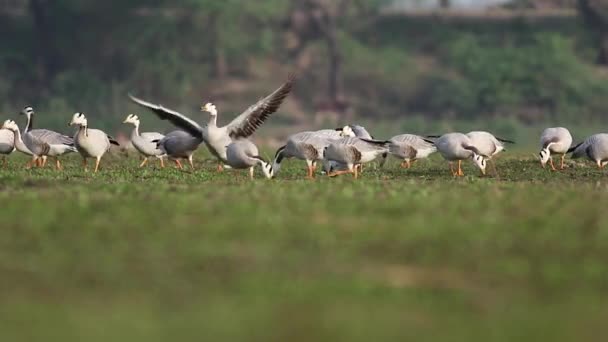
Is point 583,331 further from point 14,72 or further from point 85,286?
point 14,72

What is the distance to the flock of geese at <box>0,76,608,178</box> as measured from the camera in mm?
21594

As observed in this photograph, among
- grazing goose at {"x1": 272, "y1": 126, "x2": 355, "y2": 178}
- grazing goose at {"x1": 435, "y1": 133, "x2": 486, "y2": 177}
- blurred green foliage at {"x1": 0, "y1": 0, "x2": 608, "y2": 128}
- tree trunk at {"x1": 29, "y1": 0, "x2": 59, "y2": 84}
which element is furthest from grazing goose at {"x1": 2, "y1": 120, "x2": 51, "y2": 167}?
tree trunk at {"x1": 29, "y1": 0, "x2": 59, "y2": 84}

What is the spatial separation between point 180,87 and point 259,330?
50034 millimetres

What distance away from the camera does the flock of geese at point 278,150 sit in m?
21.6

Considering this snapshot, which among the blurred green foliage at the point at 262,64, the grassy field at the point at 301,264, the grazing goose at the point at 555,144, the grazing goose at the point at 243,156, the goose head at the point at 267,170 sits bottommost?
the grassy field at the point at 301,264

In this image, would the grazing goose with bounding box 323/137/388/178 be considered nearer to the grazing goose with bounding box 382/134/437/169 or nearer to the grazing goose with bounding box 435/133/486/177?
the grazing goose with bounding box 435/133/486/177

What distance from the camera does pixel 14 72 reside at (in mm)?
61281

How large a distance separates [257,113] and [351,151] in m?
2.12

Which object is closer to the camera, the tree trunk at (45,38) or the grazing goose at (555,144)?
the grazing goose at (555,144)

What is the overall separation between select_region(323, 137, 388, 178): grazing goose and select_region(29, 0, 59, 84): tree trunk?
41.2m

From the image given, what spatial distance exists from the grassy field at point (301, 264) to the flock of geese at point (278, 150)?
3.41 metres

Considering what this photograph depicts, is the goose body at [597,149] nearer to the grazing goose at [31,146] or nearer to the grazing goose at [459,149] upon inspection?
the grazing goose at [459,149]

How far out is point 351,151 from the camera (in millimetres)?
21391

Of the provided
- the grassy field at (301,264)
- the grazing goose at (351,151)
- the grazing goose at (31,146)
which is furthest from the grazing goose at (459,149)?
the grazing goose at (31,146)
